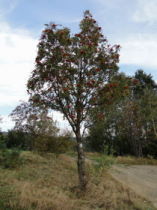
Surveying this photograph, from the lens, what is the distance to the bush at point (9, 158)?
9.03 m

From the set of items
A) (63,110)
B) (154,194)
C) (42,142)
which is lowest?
(154,194)

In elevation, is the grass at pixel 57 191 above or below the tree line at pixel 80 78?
below

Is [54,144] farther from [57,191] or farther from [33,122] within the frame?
[57,191]

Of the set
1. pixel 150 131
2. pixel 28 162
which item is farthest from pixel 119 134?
pixel 28 162

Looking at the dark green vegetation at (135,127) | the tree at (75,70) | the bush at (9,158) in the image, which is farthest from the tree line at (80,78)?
the dark green vegetation at (135,127)

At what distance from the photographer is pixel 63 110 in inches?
246

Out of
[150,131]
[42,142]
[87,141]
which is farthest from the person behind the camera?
[87,141]

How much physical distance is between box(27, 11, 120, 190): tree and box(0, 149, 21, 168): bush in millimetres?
3870

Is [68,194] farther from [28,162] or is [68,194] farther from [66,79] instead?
[28,162]

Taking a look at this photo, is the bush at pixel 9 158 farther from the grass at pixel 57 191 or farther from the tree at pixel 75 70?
the tree at pixel 75 70

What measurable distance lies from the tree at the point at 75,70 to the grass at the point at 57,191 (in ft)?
2.03

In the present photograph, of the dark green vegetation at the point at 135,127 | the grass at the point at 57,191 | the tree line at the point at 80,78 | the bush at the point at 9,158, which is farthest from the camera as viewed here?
the dark green vegetation at the point at 135,127

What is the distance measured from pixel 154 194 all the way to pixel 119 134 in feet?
46.3

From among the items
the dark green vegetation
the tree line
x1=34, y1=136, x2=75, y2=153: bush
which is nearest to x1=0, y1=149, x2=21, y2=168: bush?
x1=34, y1=136, x2=75, y2=153: bush
